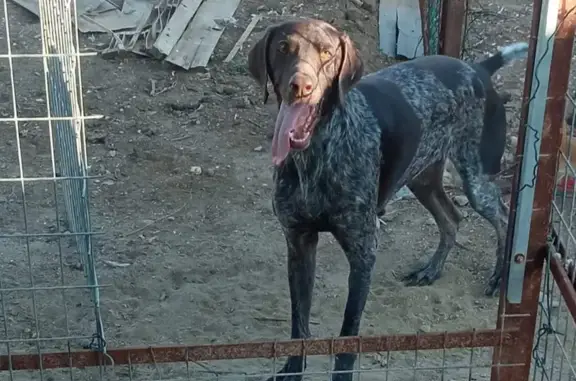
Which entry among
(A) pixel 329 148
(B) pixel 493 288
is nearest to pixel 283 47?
(A) pixel 329 148

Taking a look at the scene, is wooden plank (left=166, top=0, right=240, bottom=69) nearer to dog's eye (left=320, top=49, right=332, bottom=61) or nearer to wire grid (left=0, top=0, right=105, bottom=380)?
wire grid (left=0, top=0, right=105, bottom=380)

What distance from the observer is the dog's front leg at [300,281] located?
463 cm

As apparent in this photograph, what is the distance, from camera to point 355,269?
4.55m

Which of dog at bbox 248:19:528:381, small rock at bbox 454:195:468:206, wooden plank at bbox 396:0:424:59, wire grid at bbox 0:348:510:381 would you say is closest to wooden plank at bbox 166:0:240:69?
wooden plank at bbox 396:0:424:59

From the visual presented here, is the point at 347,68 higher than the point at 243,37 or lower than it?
higher

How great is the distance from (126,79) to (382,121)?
3.83 meters

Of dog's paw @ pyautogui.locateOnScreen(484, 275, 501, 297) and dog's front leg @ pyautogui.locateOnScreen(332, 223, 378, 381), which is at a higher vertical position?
dog's front leg @ pyautogui.locateOnScreen(332, 223, 378, 381)

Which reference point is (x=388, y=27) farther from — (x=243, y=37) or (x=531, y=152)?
(x=531, y=152)

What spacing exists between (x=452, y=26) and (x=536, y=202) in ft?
11.4

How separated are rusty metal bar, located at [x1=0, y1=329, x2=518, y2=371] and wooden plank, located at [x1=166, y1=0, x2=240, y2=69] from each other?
4.77m

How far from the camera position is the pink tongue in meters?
4.12

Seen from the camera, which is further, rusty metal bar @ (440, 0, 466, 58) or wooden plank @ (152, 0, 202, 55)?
wooden plank @ (152, 0, 202, 55)

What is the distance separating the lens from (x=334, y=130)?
4.37m

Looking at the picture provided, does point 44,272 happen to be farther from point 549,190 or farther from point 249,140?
point 549,190
